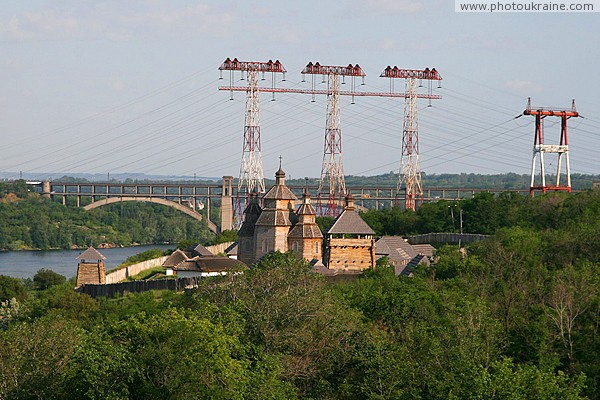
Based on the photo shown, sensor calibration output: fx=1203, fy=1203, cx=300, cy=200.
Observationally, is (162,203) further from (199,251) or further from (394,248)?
(394,248)

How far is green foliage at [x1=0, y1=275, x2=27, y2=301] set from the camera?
5200 centimetres

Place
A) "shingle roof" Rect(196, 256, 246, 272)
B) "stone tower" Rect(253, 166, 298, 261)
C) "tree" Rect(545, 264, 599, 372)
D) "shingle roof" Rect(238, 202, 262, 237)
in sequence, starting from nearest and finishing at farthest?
"tree" Rect(545, 264, 599, 372) → "stone tower" Rect(253, 166, 298, 261) → "shingle roof" Rect(196, 256, 246, 272) → "shingle roof" Rect(238, 202, 262, 237)

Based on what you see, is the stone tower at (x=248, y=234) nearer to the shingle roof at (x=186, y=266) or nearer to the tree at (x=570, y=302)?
the shingle roof at (x=186, y=266)

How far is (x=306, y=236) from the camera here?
50594mm

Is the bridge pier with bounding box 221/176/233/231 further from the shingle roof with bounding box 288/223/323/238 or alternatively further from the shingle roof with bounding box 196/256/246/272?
the shingle roof with bounding box 288/223/323/238

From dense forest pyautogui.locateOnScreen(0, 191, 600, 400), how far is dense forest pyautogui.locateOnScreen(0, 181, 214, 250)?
256ft

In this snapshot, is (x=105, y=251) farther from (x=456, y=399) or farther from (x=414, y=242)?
(x=456, y=399)

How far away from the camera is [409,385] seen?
25.8m

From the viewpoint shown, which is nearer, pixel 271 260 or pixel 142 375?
pixel 142 375

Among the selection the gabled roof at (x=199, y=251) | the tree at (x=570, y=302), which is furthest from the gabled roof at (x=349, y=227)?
the tree at (x=570, y=302)

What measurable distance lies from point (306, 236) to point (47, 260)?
50.6 meters

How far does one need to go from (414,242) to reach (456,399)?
127ft

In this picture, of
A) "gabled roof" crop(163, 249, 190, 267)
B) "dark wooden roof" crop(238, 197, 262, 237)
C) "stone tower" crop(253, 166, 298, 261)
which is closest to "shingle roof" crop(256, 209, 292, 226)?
"stone tower" crop(253, 166, 298, 261)

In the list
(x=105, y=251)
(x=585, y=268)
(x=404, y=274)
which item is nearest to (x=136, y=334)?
(x=585, y=268)
